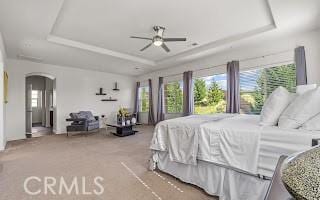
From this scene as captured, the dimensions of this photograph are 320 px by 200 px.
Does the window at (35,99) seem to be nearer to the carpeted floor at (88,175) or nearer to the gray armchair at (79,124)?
the gray armchair at (79,124)

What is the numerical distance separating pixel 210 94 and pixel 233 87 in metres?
1.08

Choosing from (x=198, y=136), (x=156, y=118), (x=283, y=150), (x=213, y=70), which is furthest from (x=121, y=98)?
(x=283, y=150)

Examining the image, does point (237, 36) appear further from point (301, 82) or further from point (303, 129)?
point (303, 129)

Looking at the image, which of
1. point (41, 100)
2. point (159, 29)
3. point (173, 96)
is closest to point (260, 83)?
point (159, 29)

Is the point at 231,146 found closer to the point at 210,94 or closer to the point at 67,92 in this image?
the point at 210,94

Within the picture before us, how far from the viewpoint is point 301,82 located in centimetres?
377

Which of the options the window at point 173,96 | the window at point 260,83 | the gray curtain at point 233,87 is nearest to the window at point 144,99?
the window at point 173,96

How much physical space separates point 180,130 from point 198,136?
Answer: 0.30m

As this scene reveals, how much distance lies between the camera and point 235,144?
172cm

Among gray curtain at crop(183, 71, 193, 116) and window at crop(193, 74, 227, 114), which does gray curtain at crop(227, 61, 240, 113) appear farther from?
gray curtain at crop(183, 71, 193, 116)

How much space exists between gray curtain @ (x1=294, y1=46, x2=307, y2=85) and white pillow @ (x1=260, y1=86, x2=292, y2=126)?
2609 millimetres

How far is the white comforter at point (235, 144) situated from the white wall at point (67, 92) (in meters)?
5.51

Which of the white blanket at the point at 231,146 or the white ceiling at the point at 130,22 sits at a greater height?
the white ceiling at the point at 130,22

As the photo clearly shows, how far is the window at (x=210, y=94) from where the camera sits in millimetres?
5469
